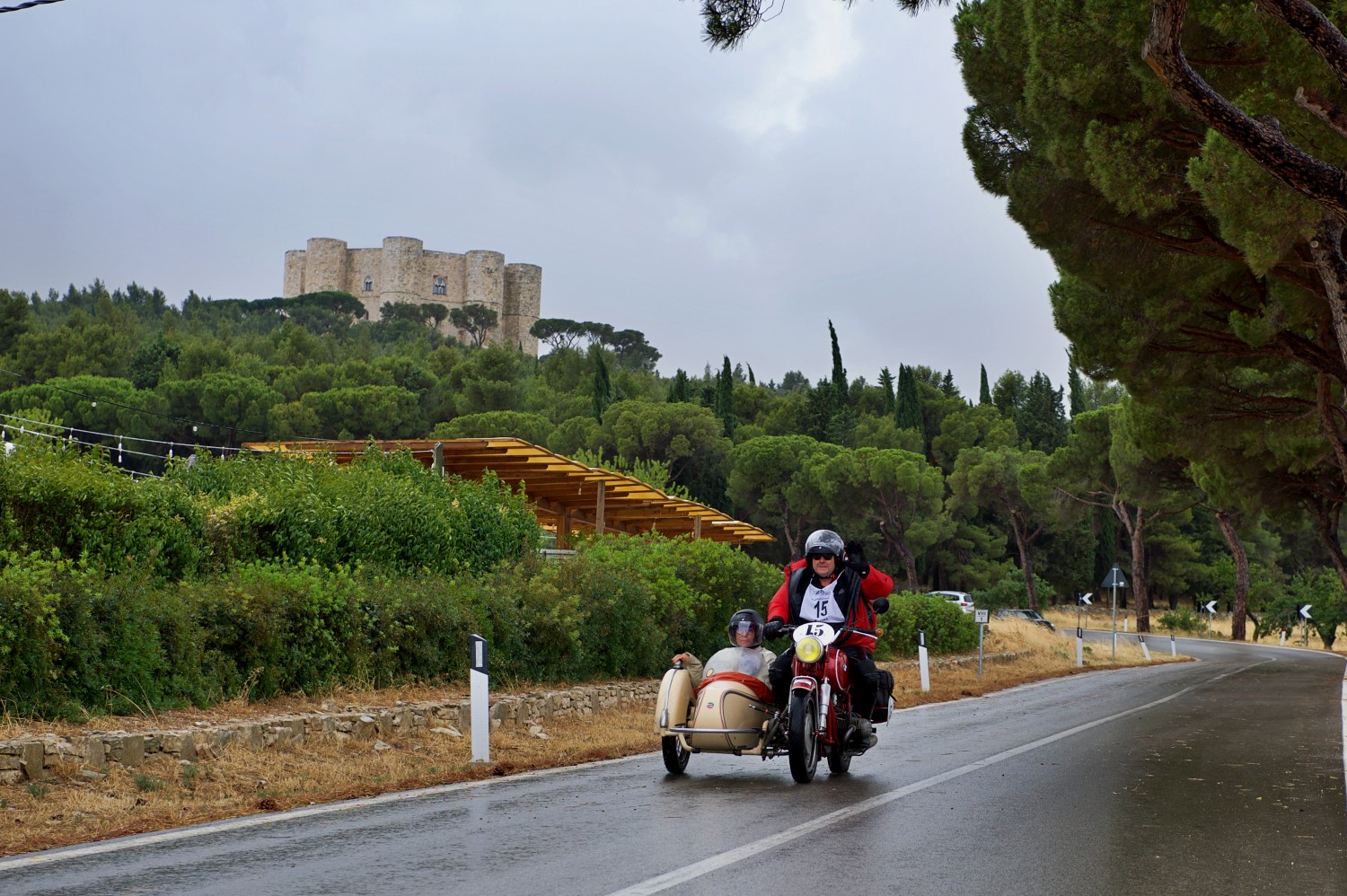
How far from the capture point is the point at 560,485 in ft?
108

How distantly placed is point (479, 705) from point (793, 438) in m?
66.4

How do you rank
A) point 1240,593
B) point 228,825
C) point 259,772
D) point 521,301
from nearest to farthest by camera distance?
point 228,825
point 259,772
point 1240,593
point 521,301

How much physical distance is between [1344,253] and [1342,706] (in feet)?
23.5

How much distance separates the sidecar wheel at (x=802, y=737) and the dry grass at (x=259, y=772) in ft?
→ 7.95

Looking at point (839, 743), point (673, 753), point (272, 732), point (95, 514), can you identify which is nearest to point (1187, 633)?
point (839, 743)

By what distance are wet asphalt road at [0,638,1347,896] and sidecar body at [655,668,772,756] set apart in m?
0.30

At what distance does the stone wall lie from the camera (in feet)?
27.2

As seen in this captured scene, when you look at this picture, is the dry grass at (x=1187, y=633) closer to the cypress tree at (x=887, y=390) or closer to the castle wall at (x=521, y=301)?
the cypress tree at (x=887, y=390)

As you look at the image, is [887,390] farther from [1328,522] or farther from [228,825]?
[228,825]

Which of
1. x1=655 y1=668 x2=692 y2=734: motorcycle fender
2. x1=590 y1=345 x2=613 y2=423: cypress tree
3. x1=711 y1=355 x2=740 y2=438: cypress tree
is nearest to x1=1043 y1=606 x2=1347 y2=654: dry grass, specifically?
x1=711 y1=355 x2=740 y2=438: cypress tree

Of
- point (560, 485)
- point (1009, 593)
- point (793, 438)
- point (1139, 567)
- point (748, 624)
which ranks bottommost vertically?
point (748, 624)

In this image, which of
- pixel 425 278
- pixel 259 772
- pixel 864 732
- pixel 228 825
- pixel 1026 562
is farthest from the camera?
pixel 425 278

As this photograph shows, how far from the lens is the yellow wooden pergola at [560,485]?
25578 millimetres

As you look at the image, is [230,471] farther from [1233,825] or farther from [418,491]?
[1233,825]
